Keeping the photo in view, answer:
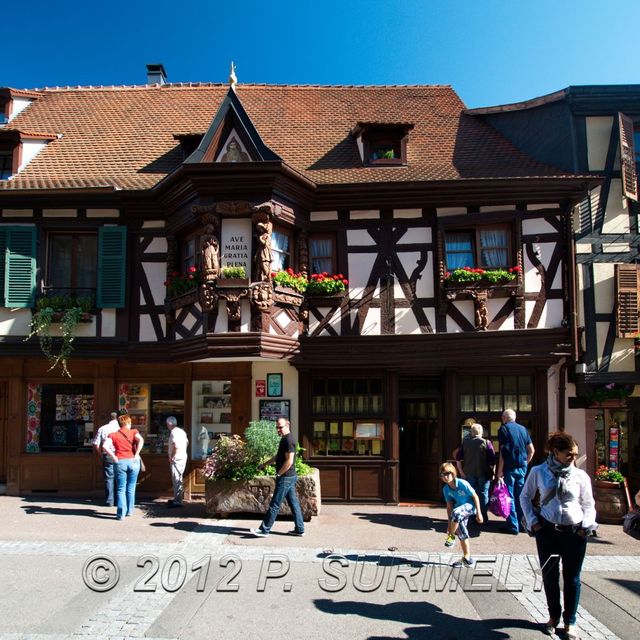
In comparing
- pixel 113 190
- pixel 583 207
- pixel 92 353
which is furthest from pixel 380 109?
pixel 92 353

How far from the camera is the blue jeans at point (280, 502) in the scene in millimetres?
8898

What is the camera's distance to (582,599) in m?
6.54

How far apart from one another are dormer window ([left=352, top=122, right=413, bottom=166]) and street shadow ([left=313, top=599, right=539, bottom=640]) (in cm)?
914

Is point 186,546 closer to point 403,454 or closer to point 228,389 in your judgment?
point 228,389

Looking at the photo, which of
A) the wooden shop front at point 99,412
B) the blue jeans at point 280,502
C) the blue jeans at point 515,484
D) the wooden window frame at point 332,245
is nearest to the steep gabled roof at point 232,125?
the wooden window frame at point 332,245

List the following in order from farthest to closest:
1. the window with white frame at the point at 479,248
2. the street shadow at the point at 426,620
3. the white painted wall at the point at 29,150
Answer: the white painted wall at the point at 29,150, the window with white frame at the point at 479,248, the street shadow at the point at 426,620

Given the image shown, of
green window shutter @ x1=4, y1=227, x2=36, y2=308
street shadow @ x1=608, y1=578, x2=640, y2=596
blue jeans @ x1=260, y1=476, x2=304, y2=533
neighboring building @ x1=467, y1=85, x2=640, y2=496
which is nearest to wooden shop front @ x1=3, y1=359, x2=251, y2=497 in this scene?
green window shutter @ x1=4, y1=227, x2=36, y2=308

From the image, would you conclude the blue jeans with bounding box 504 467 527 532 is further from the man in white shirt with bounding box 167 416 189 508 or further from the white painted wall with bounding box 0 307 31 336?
the white painted wall with bounding box 0 307 31 336

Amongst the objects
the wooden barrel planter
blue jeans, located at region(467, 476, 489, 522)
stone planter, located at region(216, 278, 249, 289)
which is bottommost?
the wooden barrel planter

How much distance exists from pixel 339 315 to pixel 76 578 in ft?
21.8

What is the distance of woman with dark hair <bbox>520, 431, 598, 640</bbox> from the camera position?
17.4 ft

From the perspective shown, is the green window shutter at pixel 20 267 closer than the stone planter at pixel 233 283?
No

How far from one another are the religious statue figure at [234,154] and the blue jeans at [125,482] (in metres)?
5.73

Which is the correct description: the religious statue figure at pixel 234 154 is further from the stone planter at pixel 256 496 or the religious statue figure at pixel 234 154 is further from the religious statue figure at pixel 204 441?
the stone planter at pixel 256 496
